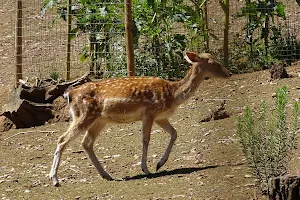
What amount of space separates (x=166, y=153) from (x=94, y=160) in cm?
84

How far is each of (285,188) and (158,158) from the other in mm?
3450

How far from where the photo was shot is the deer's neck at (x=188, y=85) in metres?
9.12

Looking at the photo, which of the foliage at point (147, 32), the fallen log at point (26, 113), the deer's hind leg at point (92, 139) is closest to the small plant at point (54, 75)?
the foliage at point (147, 32)

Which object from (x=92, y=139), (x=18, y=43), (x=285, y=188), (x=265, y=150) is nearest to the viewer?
(x=285, y=188)

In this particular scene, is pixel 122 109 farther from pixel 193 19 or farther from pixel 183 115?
pixel 193 19

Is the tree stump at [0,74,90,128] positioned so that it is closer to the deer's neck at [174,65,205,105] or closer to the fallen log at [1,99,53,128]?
the fallen log at [1,99,53,128]

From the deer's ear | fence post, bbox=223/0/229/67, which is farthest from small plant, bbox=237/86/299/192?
fence post, bbox=223/0/229/67

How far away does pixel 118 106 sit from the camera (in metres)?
8.85

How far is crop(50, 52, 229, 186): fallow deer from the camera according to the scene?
8.79m

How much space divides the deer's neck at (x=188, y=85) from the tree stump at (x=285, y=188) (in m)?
3.14

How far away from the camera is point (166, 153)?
873 centimetres

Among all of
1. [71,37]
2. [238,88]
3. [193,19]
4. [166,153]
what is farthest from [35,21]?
[166,153]

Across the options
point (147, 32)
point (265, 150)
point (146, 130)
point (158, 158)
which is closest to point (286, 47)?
point (147, 32)

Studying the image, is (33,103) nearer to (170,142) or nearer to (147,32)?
(147,32)
